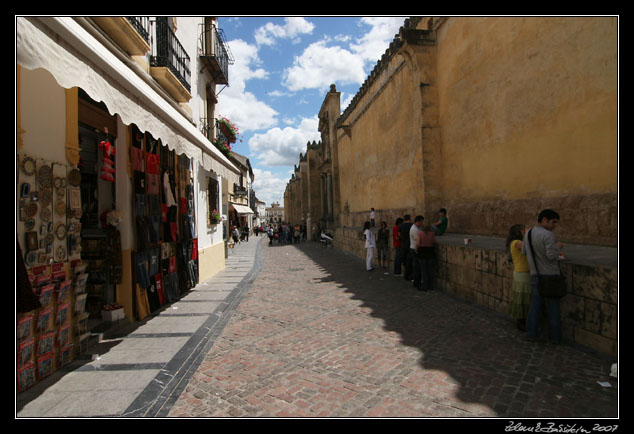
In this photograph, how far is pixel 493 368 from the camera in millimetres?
3703

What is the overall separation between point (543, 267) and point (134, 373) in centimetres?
473

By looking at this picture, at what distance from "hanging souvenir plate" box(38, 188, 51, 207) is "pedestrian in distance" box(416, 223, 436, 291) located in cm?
640

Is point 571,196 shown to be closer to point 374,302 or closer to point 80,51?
point 374,302

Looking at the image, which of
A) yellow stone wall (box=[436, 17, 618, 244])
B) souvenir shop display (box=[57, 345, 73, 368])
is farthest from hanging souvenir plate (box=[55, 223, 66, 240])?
A: yellow stone wall (box=[436, 17, 618, 244])

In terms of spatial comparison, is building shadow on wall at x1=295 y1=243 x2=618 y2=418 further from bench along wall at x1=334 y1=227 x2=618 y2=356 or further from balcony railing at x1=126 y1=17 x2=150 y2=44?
balcony railing at x1=126 y1=17 x2=150 y2=44

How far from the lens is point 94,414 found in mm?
3039

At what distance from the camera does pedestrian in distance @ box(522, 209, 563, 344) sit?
4262mm

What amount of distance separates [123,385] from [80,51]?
10.1 ft

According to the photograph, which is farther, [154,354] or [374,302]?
[374,302]

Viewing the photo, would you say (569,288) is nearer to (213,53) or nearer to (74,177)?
(74,177)

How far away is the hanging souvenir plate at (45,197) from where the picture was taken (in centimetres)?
373

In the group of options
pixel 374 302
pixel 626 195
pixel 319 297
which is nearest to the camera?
pixel 626 195

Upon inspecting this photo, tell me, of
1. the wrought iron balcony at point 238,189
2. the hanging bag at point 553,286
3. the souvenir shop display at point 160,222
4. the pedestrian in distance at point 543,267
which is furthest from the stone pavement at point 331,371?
the wrought iron balcony at point 238,189

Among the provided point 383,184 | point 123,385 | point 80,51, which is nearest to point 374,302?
point 123,385
